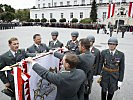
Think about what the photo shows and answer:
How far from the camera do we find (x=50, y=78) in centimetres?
245

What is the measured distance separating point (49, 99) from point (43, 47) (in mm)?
1415

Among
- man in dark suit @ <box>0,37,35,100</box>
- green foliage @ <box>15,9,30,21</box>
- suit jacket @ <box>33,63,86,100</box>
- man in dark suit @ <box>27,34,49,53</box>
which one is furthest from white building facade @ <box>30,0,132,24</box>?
suit jacket @ <box>33,63,86,100</box>

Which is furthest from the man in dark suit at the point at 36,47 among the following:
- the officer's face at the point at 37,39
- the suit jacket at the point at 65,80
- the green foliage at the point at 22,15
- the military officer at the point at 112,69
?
the green foliage at the point at 22,15

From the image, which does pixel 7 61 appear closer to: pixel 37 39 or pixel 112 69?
pixel 37 39

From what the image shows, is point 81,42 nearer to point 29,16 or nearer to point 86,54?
point 86,54

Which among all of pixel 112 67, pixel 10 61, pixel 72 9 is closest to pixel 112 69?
pixel 112 67

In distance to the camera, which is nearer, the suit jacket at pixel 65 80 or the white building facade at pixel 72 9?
the suit jacket at pixel 65 80

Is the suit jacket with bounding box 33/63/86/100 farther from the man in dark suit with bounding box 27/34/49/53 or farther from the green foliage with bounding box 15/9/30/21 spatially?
the green foliage with bounding box 15/9/30/21

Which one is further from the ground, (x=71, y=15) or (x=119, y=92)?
(x=71, y=15)

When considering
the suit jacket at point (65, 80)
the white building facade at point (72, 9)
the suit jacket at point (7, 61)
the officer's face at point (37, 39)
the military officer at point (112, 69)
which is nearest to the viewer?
the suit jacket at point (65, 80)

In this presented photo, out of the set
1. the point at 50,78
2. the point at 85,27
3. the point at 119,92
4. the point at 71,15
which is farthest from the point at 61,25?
the point at 50,78

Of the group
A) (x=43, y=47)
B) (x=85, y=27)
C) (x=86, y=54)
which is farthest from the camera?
(x=85, y=27)

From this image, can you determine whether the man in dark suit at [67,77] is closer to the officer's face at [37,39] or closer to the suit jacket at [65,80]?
the suit jacket at [65,80]

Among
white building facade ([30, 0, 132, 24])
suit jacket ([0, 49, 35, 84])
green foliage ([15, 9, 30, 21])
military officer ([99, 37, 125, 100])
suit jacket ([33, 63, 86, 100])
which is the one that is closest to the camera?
suit jacket ([33, 63, 86, 100])
